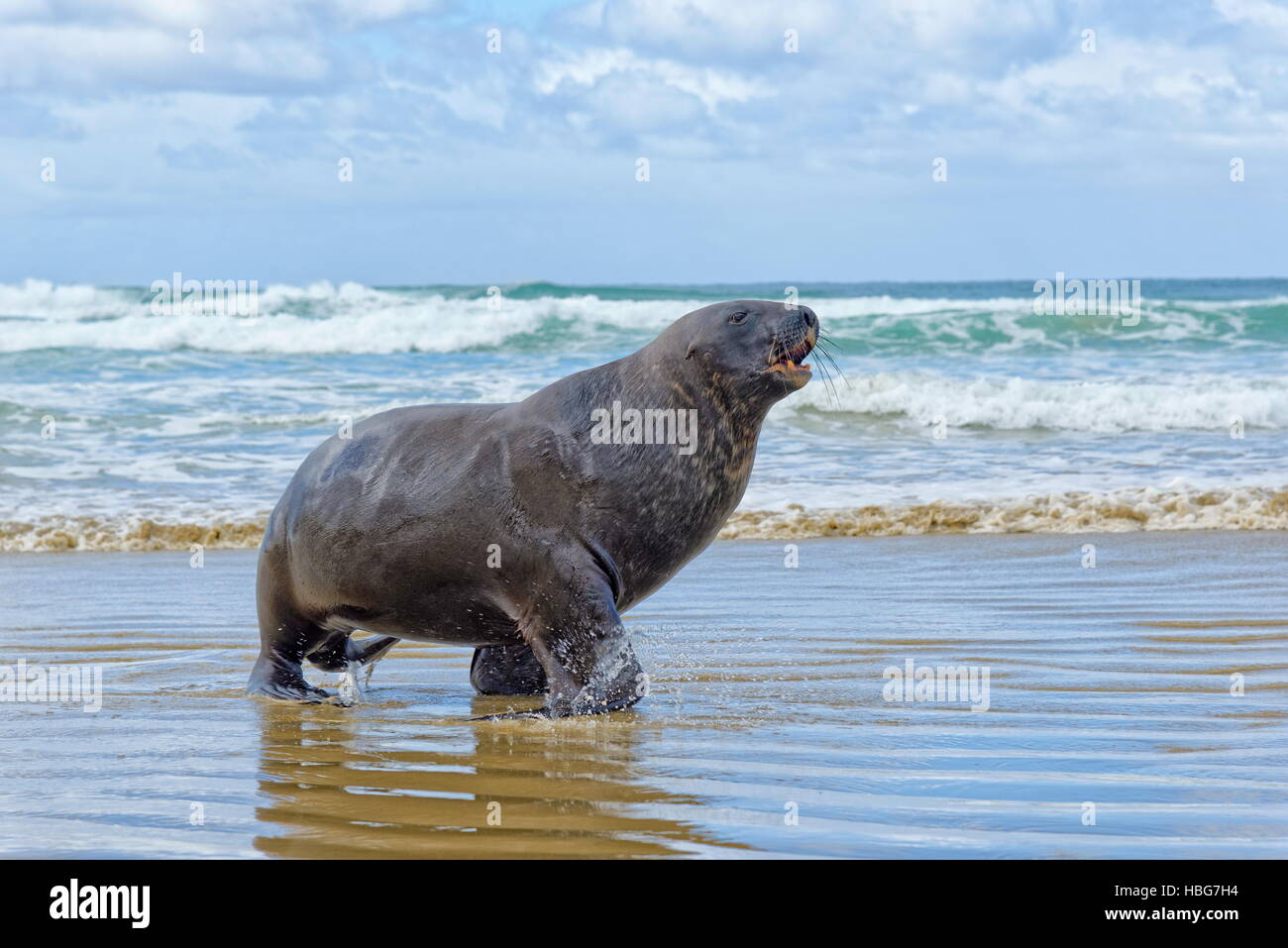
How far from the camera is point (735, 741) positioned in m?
4.79

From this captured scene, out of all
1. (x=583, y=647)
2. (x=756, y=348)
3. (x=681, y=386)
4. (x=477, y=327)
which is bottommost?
(x=583, y=647)

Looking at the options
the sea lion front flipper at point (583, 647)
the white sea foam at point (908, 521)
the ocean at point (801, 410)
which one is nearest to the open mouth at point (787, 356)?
the sea lion front flipper at point (583, 647)

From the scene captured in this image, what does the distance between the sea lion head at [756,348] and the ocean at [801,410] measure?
112 cm

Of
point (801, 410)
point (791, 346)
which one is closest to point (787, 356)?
point (791, 346)

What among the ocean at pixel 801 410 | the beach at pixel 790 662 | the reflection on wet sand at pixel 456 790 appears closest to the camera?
the reflection on wet sand at pixel 456 790

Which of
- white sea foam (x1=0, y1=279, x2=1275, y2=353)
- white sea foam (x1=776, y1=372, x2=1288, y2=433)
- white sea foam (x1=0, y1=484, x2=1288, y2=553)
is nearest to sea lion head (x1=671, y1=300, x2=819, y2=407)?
white sea foam (x1=0, y1=484, x2=1288, y2=553)

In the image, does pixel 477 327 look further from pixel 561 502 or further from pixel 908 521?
pixel 561 502

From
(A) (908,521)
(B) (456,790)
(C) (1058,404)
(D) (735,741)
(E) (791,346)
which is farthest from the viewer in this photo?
(C) (1058,404)

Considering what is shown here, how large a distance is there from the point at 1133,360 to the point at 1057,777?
66.4 feet

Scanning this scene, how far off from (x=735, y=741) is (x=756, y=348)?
4.50 ft

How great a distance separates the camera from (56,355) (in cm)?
2416

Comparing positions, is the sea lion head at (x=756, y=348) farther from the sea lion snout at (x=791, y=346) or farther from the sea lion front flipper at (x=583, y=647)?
the sea lion front flipper at (x=583, y=647)

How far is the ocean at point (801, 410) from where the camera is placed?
36.6 ft

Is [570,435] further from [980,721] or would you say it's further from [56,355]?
[56,355]
